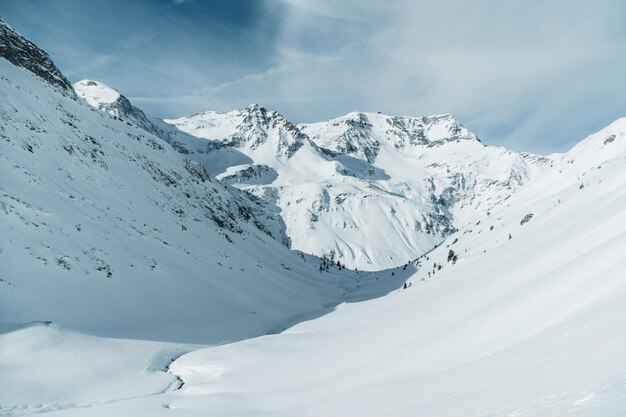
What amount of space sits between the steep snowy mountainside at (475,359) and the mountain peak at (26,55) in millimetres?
67059

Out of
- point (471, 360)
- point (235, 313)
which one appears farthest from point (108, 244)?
point (471, 360)

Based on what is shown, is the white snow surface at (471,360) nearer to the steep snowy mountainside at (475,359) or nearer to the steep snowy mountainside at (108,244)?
the steep snowy mountainside at (475,359)

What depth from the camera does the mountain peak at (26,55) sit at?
65.0 m

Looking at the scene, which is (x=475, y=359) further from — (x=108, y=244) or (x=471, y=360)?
(x=108, y=244)

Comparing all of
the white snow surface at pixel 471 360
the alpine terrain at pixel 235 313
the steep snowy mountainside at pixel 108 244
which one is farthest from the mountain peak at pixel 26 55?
the white snow surface at pixel 471 360

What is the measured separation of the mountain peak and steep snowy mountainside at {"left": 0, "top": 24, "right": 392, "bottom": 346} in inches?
46.4

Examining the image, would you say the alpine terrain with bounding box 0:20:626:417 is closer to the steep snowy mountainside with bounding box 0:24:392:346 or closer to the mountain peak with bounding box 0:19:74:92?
the steep snowy mountainside with bounding box 0:24:392:346

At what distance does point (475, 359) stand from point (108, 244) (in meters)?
36.0

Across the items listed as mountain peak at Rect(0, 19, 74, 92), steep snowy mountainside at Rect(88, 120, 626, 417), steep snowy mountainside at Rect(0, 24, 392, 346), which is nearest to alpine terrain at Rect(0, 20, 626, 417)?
steep snowy mountainside at Rect(88, 120, 626, 417)

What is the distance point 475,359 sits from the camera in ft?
29.9

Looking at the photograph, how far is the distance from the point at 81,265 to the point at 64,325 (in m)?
7.49

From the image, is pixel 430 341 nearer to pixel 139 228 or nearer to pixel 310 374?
pixel 310 374

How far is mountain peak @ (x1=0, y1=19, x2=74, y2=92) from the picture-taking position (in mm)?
65000

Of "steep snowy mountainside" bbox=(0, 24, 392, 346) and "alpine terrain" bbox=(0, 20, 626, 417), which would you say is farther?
"steep snowy mountainside" bbox=(0, 24, 392, 346)
